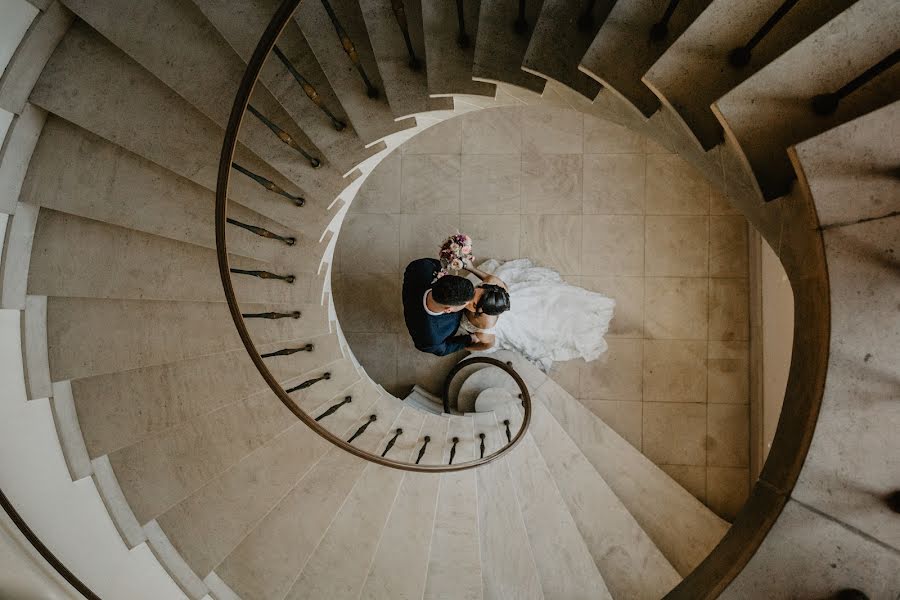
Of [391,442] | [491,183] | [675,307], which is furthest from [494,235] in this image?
[391,442]

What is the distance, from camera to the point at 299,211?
11.1 ft

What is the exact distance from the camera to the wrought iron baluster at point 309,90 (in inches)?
111

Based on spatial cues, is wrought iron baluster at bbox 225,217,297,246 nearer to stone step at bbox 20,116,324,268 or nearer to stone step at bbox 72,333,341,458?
stone step at bbox 20,116,324,268

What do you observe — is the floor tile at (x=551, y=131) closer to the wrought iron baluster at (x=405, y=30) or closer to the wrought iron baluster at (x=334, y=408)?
the wrought iron baluster at (x=405, y=30)

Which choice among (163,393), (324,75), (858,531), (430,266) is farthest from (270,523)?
(858,531)

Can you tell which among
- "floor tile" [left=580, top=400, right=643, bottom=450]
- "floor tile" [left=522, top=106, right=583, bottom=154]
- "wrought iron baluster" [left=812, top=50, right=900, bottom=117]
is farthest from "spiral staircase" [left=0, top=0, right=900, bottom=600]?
"floor tile" [left=522, top=106, right=583, bottom=154]

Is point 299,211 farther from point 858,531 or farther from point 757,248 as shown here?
point 757,248

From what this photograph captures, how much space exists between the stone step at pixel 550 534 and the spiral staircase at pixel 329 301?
0.02m

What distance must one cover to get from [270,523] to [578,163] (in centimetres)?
392

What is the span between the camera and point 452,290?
3.24m

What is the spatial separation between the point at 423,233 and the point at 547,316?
1.41 metres

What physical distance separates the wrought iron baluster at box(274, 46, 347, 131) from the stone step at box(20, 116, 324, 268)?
0.91m

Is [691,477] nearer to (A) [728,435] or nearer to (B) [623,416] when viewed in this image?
(A) [728,435]

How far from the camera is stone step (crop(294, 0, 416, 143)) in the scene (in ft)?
10.3
